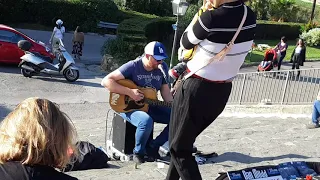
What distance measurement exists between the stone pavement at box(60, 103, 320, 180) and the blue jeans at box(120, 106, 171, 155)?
A: 249 mm

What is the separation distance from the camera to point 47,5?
24859 mm

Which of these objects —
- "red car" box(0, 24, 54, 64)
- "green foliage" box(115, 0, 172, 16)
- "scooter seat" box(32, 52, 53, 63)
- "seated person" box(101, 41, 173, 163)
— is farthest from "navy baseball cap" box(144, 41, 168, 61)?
"green foliage" box(115, 0, 172, 16)

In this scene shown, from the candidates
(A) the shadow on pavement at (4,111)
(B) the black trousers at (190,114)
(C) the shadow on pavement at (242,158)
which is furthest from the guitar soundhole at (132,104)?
(A) the shadow on pavement at (4,111)

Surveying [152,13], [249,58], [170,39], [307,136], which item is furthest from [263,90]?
[152,13]

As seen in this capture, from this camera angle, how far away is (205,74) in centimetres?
322

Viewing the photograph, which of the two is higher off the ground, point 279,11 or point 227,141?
point 279,11

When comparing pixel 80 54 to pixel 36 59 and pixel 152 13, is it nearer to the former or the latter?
pixel 36 59

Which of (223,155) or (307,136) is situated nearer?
(223,155)

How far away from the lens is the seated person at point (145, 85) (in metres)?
5.21

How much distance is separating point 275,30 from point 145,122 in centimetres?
2867

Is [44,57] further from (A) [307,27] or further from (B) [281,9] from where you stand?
(B) [281,9]

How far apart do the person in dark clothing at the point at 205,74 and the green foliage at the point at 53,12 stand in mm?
22423

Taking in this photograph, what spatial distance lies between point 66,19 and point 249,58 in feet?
31.4

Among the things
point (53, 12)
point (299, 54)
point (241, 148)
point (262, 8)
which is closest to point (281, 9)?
point (262, 8)
